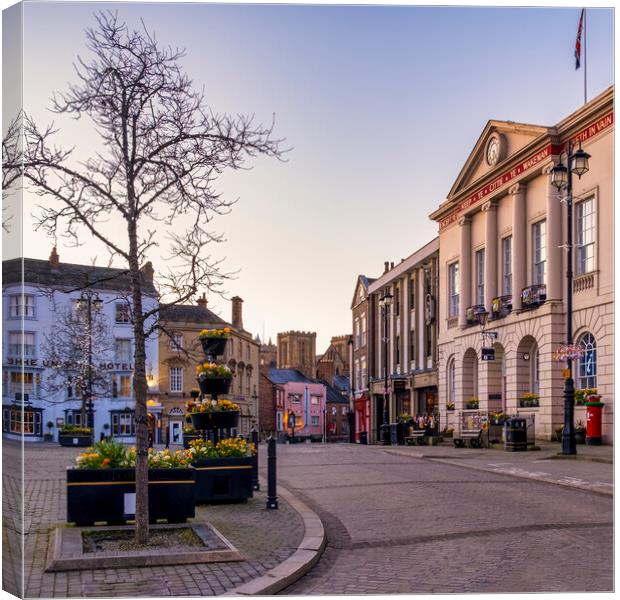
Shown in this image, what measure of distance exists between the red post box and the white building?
832 centimetres

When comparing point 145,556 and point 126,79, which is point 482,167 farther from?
point 145,556

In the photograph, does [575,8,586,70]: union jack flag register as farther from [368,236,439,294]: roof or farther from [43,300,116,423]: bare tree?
[43,300,116,423]: bare tree

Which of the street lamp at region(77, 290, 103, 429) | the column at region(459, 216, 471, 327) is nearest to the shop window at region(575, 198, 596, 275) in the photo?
the column at region(459, 216, 471, 327)

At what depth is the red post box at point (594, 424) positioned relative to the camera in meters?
14.6

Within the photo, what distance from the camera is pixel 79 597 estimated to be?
6.82m

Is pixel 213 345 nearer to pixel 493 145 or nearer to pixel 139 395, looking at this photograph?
pixel 139 395

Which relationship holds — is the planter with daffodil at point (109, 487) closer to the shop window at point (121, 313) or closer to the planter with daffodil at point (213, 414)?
the shop window at point (121, 313)

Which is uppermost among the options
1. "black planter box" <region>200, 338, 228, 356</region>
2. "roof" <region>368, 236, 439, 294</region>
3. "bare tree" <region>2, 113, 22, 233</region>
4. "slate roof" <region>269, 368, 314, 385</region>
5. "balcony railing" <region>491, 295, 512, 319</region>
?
"bare tree" <region>2, 113, 22, 233</region>

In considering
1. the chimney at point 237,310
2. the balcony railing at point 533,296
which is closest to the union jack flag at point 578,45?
the chimney at point 237,310

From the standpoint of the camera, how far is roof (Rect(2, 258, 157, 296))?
24.0ft

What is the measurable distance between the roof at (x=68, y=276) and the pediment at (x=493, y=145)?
417 centimetres

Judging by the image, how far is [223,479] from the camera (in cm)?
1229

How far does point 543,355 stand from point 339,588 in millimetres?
11573

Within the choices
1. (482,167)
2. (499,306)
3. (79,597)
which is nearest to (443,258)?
(482,167)
